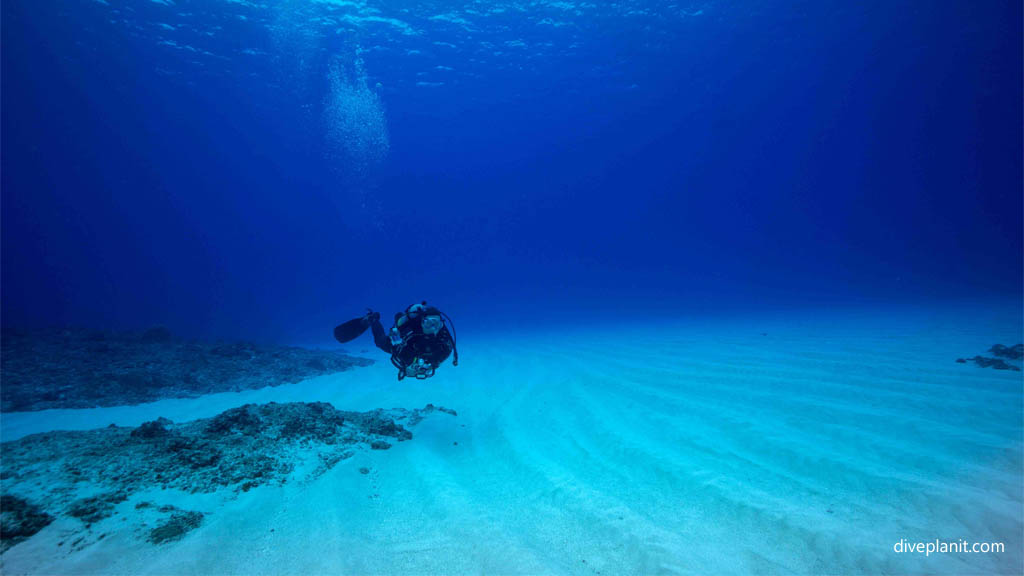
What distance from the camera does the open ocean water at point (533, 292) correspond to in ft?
9.66

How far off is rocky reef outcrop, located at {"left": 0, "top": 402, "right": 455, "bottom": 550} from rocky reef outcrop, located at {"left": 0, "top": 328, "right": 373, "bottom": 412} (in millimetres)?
4518

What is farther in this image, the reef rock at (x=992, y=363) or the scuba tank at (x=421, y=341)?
the reef rock at (x=992, y=363)

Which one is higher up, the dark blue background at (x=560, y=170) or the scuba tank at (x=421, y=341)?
the dark blue background at (x=560, y=170)

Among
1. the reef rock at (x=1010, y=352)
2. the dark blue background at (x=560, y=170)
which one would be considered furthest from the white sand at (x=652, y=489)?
the dark blue background at (x=560, y=170)

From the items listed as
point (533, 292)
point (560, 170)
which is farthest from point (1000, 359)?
point (560, 170)

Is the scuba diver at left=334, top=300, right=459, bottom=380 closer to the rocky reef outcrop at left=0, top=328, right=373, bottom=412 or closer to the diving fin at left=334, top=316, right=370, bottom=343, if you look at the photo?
the diving fin at left=334, top=316, right=370, bottom=343

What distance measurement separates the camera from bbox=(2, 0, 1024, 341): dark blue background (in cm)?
3172

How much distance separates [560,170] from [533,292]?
1292 inches

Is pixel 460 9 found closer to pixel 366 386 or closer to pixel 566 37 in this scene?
pixel 566 37

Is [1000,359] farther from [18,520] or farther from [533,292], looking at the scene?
[533,292]

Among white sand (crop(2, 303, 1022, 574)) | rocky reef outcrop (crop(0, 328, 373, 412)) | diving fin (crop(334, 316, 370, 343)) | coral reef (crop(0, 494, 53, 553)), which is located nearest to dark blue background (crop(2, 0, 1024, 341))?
rocky reef outcrop (crop(0, 328, 373, 412))

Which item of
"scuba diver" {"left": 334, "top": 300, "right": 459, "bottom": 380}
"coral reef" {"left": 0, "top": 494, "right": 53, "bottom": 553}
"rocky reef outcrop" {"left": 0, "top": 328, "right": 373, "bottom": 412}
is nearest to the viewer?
"coral reef" {"left": 0, "top": 494, "right": 53, "bottom": 553}

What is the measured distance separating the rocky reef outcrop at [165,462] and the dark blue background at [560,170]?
2413 centimetres

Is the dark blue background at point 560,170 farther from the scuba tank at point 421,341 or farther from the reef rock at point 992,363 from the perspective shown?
the scuba tank at point 421,341
